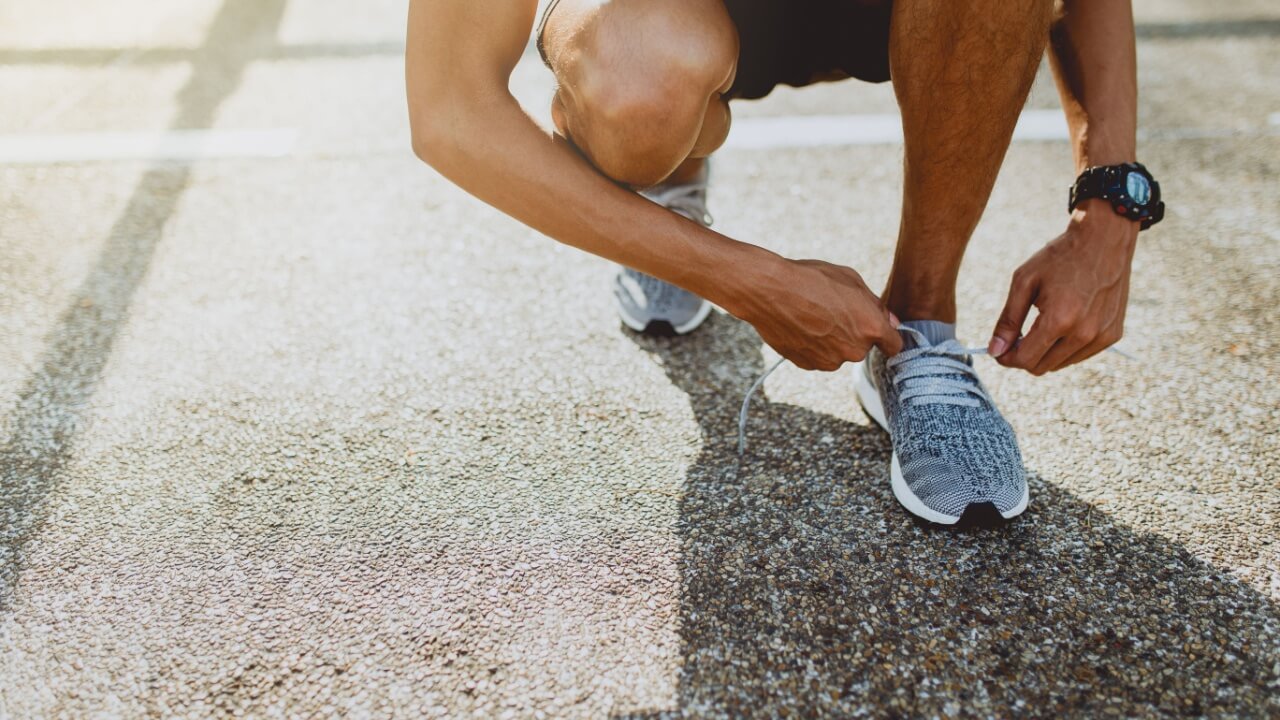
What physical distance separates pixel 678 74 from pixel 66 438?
3.60 ft

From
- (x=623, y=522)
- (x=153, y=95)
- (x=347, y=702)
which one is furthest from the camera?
(x=153, y=95)

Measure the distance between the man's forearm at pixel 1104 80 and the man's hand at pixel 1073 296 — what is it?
115 mm

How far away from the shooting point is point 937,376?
1.29 meters

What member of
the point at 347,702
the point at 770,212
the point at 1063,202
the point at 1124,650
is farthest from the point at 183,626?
the point at 1063,202

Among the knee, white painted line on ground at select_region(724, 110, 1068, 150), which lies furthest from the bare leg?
white painted line on ground at select_region(724, 110, 1068, 150)

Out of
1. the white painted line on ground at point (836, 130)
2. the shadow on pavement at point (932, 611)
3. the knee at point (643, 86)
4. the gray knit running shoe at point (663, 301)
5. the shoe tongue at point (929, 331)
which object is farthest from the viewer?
the white painted line on ground at point (836, 130)

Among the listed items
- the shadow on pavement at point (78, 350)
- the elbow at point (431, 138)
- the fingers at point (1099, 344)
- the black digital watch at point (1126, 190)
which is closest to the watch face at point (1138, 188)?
the black digital watch at point (1126, 190)

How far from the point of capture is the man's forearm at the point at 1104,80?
50.9 inches

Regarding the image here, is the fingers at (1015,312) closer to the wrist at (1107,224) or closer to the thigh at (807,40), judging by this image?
the wrist at (1107,224)

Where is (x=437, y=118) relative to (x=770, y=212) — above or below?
above

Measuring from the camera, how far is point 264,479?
130 centimetres

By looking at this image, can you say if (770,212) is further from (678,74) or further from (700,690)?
(700,690)

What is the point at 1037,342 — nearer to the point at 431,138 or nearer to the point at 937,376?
the point at 937,376

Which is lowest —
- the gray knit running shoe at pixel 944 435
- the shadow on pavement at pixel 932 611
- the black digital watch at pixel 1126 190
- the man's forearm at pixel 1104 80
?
the shadow on pavement at pixel 932 611
